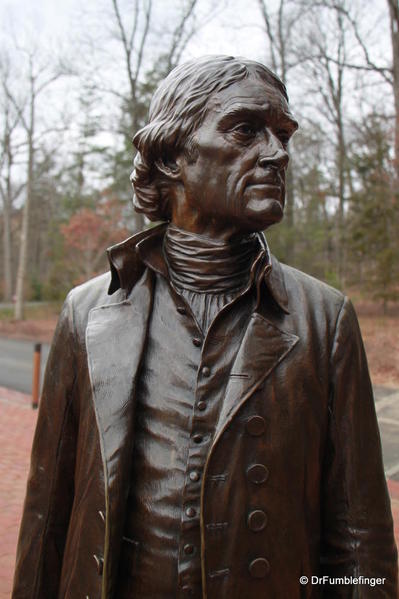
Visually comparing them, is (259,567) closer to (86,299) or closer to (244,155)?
(86,299)

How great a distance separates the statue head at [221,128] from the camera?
1.33 meters

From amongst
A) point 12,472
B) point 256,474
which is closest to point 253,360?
point 256,474

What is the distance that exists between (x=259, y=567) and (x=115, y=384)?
21.8 inches

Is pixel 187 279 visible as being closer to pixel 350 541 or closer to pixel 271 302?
pixel 271 302

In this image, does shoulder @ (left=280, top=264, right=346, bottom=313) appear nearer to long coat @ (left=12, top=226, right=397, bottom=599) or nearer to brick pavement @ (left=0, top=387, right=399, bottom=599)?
long coat @ (left=12, top=226, right=397, bottom=599)

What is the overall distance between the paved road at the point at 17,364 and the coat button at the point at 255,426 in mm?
9479

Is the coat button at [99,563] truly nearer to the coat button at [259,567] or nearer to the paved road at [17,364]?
the coat button at [259,567]

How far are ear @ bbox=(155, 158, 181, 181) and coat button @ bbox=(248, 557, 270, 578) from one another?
3.26 feet

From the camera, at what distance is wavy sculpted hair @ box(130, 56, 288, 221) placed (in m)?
1.38

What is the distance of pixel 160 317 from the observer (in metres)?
1.50

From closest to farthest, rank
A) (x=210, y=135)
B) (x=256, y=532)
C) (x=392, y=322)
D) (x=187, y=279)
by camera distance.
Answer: (x=256, y=532)
(x=210, y=135)
(x=187, y=279)
(x=392, y=322)

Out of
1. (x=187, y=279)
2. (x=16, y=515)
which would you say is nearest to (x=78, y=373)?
(x=187, y=279)

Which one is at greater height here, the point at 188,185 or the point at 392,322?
the point at 188,185

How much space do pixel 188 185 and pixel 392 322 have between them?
1716cm
